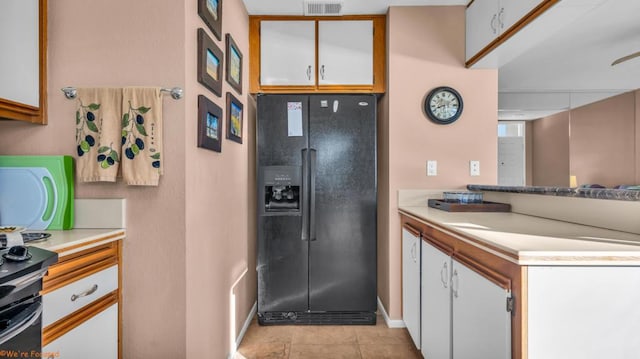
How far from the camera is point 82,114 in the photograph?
1.39 m

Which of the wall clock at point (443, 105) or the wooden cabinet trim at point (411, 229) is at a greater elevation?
the wall clock at point (443, 105)

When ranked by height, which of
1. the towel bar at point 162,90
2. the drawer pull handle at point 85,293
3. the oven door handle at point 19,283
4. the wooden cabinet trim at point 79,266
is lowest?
the drawer pull handle at point 85,293

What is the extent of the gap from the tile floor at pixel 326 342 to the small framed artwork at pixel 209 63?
174cm

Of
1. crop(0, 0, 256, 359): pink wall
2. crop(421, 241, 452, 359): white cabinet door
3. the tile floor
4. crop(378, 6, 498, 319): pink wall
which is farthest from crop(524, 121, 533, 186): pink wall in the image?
crop(0, 0, 256, 359): pink wall

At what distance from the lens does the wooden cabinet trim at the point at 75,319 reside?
3.36 feet

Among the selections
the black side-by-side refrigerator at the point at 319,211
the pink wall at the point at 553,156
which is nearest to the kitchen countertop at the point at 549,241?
the black side-by-side refrigerator at the point at 319,211

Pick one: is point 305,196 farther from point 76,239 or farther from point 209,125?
point 76,239

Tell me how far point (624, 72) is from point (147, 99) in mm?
4676

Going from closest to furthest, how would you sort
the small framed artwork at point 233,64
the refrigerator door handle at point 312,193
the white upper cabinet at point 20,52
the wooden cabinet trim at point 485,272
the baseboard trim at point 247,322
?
the wooden cabinet trim at point 485,272 → the white upper cabinet at point 20,52 → the small framed artwork at point 233,64 → the baseboard trim at point 247,322 → the refrigerator door handle at point 312,193

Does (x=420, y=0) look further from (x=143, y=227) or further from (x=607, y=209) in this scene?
(x=143, y=227)

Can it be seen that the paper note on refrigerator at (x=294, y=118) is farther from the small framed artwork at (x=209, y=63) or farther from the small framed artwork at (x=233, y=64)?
the small framed artwork at (x=209, y=63)

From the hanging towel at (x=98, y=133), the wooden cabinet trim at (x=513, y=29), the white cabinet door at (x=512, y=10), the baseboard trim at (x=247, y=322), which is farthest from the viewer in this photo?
the baseboard trim at (x=247, y=322)

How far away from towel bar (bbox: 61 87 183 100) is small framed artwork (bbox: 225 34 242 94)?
0.70 meters

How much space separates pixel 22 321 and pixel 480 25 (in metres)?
2.83
